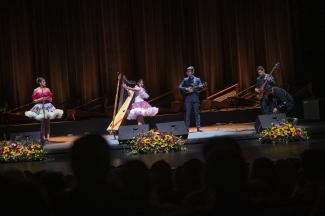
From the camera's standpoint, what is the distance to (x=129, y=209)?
2.23 m

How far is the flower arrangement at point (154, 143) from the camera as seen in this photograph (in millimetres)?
8766

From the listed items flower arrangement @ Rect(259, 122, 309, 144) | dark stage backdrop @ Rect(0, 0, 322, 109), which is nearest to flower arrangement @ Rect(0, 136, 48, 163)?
flower arrangement @ Rect(259, 122, 309, 144)

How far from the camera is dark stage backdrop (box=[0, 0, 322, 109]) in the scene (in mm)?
→ 14438

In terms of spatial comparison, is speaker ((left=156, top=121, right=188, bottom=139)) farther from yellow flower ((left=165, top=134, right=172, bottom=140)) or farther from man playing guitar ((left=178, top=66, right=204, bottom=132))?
man playing guitar ((left=178, top=66, right=204, bottom=132))

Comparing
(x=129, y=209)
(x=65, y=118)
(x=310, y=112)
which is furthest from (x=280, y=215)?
(x=65, y=118)

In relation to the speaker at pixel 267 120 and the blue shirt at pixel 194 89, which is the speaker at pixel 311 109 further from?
the blue shirt at pixel 194 89

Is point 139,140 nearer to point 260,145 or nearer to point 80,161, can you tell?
point 260,145

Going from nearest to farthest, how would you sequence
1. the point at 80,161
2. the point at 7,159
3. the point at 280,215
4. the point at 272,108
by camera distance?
the point at 280,215 → the point at 80,161 → the point at 7,159 → the point at 272,108

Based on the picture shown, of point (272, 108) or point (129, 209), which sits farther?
point (272, 108)

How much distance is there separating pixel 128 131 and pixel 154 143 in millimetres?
706

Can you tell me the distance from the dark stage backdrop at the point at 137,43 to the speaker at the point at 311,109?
258 centimetres

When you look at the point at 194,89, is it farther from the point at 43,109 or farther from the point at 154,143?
the point at 43,109

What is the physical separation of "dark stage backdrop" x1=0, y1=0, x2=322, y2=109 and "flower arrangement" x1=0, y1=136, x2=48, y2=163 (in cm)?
589

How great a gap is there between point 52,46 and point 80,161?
12619 millimetres
